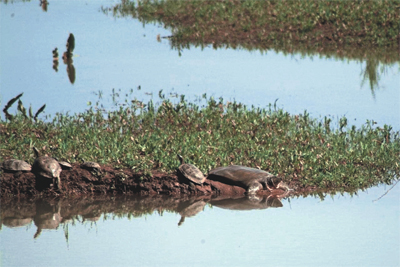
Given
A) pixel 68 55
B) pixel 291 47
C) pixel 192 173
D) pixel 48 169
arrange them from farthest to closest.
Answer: pixel 291 47
pixel 68 55
pixel 192 173
pixel 48 169

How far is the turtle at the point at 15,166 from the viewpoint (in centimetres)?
1198

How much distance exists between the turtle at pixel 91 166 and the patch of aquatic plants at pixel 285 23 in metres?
13.9

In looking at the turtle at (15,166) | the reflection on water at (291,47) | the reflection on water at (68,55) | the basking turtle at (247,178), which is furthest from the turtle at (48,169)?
the reflection on water at (291,47)

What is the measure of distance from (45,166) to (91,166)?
0.66 metres

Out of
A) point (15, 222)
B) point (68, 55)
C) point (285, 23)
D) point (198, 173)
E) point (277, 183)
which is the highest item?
point (198, 173)

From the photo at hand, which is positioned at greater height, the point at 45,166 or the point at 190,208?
the point at 45,166

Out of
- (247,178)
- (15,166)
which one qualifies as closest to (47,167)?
(15,166)

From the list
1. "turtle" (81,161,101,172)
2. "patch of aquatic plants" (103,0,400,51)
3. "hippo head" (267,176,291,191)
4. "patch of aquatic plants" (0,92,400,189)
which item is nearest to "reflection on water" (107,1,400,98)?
"patch of aquatic plants" (103,0,400,51)

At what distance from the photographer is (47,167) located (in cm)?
1177

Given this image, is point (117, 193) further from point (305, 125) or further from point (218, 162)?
point (305, 125)

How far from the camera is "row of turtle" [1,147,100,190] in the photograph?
11773mm

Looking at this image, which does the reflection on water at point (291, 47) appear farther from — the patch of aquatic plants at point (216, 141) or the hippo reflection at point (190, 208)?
the hippo reflection at point (190, 208)

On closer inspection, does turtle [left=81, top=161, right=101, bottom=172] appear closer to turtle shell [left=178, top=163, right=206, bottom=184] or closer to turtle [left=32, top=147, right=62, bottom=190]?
turtle [left=32, top=147, right=62, bottom=190]

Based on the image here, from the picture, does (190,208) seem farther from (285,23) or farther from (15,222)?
(285,23)
